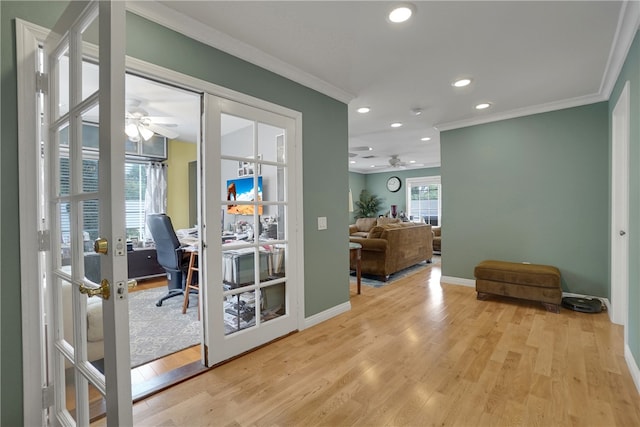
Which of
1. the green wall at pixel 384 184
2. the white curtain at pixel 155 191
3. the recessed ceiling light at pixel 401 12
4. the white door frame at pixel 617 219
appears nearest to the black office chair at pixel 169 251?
the white curtain at pixel 155 191

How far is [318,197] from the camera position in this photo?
2.98m

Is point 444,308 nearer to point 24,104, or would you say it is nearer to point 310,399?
point 310,399

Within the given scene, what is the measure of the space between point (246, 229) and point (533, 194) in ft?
12.1

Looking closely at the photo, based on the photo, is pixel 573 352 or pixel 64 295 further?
pixel 573 352

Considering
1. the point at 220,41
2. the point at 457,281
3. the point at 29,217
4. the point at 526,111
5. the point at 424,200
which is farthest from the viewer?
the point at 424,200

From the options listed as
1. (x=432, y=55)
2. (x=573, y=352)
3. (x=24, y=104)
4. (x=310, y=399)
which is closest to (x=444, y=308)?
(x=573, y=352)

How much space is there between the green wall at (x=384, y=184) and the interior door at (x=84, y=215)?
347 inches

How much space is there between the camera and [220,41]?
2.14 metres

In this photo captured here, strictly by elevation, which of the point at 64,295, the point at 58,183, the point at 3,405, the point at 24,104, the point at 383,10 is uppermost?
the point at 383,10

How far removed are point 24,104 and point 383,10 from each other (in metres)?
2.04

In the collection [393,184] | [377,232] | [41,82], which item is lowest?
[377,232]

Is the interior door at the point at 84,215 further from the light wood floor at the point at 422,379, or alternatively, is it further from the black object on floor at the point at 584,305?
the black object on floor at the point at 584,305

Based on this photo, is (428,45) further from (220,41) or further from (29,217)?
(29,217)

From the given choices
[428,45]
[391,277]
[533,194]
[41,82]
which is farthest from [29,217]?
[533,194]
